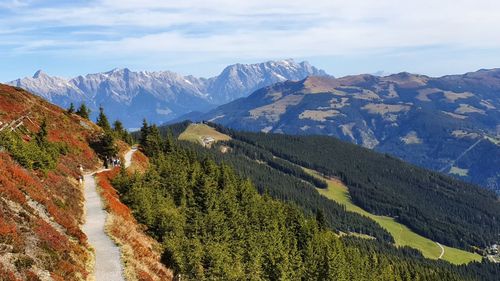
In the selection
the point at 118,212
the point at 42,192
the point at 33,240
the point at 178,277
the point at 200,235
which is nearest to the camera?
the point at 33,240

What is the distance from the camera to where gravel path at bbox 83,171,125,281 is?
33.2 meters

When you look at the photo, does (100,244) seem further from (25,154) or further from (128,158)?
(128,158)

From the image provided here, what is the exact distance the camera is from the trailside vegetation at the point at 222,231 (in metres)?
42.9

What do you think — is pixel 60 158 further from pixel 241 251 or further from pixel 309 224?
pixel 309 224

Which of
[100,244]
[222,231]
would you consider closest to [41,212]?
[100,244]

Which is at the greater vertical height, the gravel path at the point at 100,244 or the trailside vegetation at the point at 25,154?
the trailside vegetation at the point at 25,154

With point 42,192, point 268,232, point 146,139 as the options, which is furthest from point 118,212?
point 146,139

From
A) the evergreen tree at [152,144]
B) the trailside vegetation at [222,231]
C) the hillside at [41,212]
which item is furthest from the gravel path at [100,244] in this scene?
the evergreen tree at [152,144]

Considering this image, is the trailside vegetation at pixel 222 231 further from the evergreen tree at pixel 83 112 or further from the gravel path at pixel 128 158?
the evergreen tree at pixel 83 112

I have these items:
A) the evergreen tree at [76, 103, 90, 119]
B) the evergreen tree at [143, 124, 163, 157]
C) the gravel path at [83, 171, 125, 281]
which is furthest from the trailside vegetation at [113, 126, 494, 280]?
the evergreen tree at [76, 103, 90, 119]

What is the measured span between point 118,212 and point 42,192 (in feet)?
29.8

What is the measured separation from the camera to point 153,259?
39.2 m

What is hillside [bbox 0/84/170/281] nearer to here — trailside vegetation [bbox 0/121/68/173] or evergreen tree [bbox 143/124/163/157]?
trailside vegetation [bbox 0/121/68/173]

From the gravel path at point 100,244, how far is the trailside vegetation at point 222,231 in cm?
413
